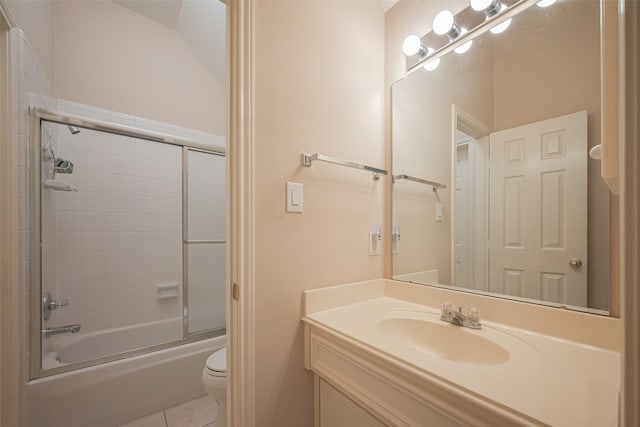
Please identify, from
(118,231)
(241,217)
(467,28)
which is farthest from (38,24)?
(467,28)

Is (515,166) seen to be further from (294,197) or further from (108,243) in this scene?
(108,243)

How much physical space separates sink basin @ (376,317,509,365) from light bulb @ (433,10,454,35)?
1223mm

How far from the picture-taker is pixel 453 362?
2.25 ft

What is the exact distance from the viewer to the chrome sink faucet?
95 cm

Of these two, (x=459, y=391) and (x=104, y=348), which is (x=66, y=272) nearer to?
(x=104, y=348)

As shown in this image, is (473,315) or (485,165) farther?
(485,165)

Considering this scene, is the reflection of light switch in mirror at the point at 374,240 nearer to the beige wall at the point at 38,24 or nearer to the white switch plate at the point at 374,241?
the white switch plate at the point at 374,241

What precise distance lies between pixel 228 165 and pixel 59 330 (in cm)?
184

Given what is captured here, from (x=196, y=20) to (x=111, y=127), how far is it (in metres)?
1.14

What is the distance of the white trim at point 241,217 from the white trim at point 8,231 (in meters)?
0.96

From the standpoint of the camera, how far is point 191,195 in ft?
7.64
